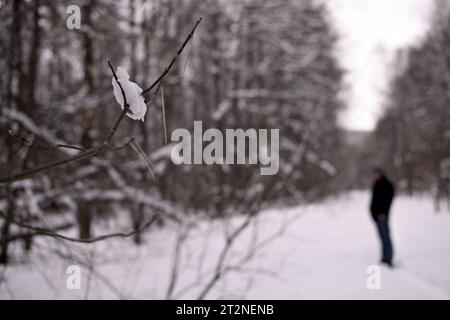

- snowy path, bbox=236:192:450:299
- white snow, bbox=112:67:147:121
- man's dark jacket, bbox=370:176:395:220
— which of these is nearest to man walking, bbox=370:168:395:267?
man's dark jacket, bbox=370:176:395:220

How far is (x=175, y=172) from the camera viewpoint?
8227 millimetres

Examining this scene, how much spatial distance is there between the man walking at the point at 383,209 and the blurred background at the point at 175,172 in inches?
12.8

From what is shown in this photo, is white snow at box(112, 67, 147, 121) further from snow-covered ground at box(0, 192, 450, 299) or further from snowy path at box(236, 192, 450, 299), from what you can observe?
snowy path at box(236, 192, 450, 299)

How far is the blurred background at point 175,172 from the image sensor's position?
357 cm

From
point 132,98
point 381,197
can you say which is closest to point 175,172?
point 381,197

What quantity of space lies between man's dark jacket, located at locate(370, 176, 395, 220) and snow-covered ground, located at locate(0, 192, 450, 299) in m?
0.80

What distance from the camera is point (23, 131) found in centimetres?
452

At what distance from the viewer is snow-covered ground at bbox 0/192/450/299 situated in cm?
346

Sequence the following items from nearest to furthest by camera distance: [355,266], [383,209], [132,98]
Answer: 1. [132,98]
2. [355,266]
3. [383,209]

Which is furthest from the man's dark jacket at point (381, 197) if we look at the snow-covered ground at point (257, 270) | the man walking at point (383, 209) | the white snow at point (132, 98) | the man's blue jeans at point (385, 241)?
the white snow at point (132, 98)

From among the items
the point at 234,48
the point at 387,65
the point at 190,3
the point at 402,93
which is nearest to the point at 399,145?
the point at 402,93

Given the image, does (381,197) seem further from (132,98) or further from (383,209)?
(132,98)

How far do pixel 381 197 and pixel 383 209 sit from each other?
184 millimetres

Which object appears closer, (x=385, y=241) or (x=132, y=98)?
(x=132, y=98)
